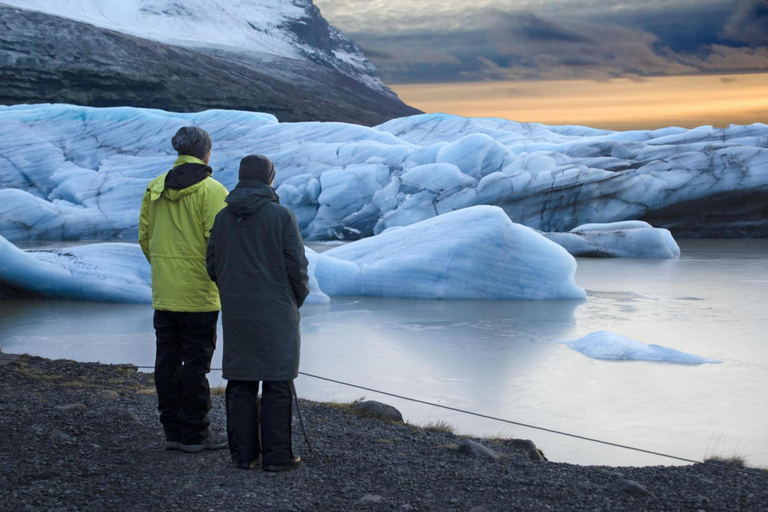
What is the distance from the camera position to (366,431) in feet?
12.6

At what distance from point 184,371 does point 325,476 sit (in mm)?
691

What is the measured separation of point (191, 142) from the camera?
128 inches

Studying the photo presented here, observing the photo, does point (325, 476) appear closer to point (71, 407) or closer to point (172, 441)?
point (172, 441)

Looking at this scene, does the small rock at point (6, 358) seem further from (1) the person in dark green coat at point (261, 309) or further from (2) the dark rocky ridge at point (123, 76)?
(2) the dark rocky ridge at point (123, 76)

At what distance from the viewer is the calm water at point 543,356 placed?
14.7 ft

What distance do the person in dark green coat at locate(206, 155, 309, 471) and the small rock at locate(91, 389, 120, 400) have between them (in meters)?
1.48

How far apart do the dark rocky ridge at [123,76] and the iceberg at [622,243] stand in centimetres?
4301

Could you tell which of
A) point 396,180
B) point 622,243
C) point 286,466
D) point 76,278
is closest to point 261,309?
point 286,466

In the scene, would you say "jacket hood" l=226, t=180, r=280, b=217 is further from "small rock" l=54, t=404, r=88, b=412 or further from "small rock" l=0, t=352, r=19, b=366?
"small rock" l=0, t=352, r=19, b=366

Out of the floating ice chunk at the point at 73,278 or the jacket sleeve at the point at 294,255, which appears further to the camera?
the floating ice chunk at the point at 73,278

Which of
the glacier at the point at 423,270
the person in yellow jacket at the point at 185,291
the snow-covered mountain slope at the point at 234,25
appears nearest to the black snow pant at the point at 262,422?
the person in yellow jacket at the point at 185,291

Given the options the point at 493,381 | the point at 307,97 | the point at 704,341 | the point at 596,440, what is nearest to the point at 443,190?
the point at 704,341

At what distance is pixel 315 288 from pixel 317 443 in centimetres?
622

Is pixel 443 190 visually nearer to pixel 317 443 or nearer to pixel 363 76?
pixel 317 443
